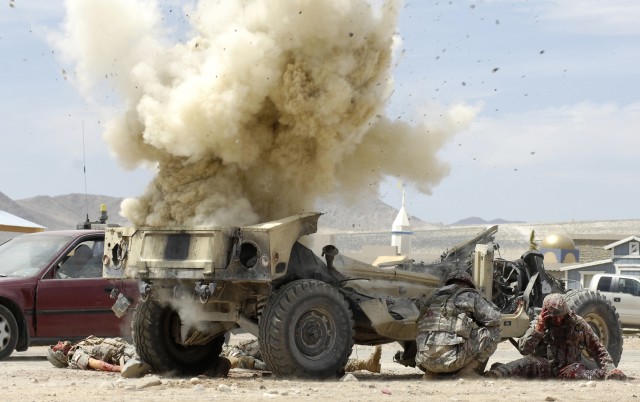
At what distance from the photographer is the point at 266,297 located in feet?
41.2

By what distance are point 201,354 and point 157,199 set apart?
183cm

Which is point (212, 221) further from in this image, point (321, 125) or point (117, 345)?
point (117, 345)

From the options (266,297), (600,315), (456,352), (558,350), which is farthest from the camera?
(600,315)

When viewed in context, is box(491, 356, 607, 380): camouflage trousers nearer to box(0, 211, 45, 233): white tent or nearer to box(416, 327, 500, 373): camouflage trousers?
box(416, 327, 500, 373): camouflage trousers

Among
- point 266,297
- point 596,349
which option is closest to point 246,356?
point 266,297

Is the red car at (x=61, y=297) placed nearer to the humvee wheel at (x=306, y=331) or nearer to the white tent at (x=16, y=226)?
the humvee wheel at (x=306, y=331)

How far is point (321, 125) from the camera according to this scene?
13445 mm

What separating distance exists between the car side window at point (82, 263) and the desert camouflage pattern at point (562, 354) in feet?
18.4

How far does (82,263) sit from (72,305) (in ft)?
2.06

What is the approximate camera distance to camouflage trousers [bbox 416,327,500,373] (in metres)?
12.7

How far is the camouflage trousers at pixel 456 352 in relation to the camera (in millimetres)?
12695

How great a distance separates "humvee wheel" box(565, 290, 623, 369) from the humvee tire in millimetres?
4619

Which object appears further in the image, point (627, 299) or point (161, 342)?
point (627, 299)

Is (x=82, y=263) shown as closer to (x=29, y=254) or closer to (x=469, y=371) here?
(x=29, y=254)
